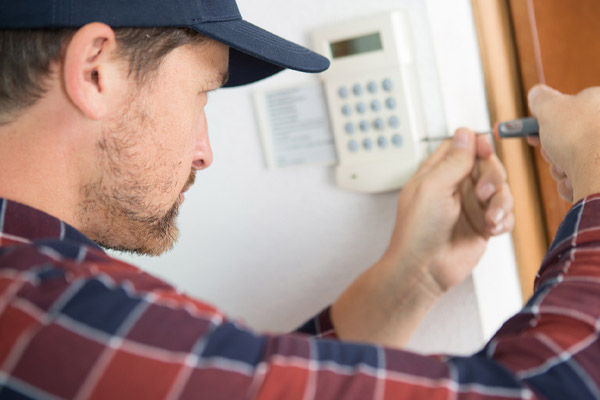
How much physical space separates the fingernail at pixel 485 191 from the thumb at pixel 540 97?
110 millimetres

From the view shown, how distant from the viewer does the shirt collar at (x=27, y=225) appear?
0.55 metres

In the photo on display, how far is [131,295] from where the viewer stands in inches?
19.1

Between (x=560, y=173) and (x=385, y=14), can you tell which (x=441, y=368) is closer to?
(x=560, y=173)

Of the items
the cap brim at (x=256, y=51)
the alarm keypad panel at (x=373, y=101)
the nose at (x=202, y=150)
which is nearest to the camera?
the cap brim at (x=256, y=51)

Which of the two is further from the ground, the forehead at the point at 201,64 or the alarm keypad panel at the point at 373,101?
the forehead at the point at 201,64

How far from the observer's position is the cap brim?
66 cm

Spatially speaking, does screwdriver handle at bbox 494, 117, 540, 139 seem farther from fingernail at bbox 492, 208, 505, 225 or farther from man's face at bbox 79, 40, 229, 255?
man's face at bbox 79, 40, 229, 255

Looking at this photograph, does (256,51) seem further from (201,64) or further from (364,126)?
(364,126)

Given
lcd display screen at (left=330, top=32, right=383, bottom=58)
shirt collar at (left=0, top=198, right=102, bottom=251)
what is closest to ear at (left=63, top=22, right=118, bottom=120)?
shirt collar at (left=0, top=198, right=102, bottom=251)

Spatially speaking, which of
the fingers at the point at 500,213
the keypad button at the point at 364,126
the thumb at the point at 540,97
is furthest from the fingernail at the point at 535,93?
the keypad button at the point at 364,126

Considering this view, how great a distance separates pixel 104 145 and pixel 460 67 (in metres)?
0.50

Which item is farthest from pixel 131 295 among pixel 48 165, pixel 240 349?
pixel 48 165

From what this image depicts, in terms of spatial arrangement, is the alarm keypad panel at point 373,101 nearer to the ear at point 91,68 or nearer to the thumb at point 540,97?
the thumb at point 540,97

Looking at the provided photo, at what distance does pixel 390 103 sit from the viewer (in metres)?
0.90
